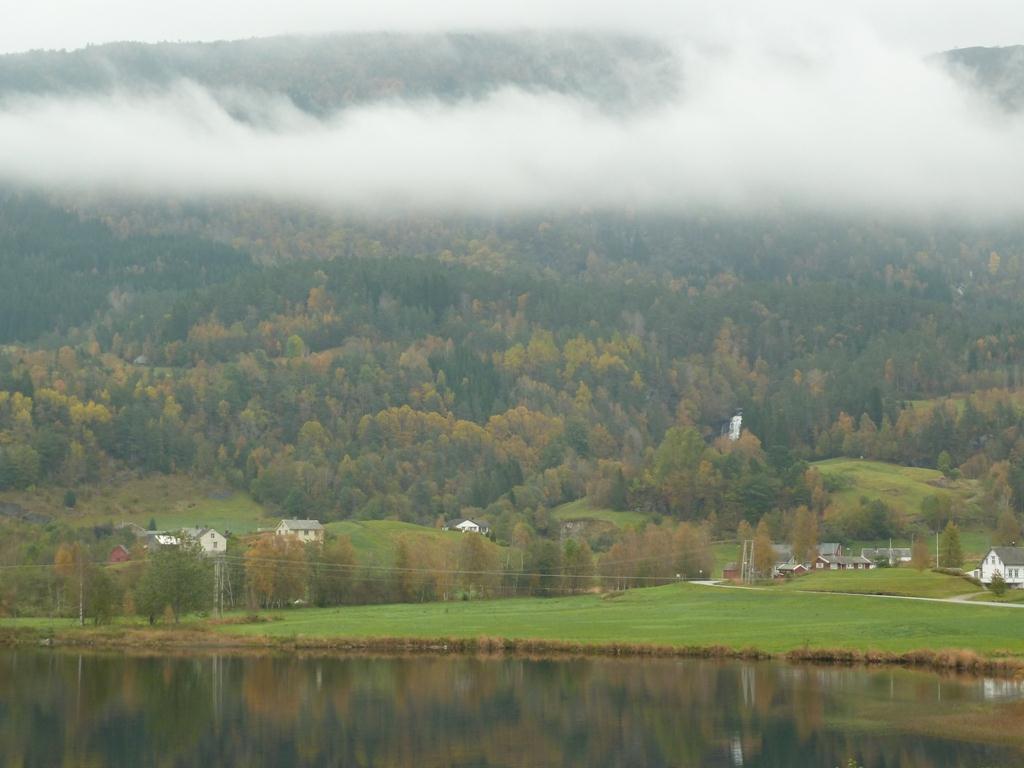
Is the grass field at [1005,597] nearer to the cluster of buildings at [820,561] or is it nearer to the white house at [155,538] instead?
the cluster of buildings at [820,561]

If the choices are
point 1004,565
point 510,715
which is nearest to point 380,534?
point 1004,565

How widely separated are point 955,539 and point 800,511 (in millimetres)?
33988

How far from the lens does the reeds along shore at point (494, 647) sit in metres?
83.2

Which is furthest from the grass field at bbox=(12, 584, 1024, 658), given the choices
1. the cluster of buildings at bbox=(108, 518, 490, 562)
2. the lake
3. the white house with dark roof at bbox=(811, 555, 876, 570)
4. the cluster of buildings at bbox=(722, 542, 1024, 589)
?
the white house with dark roof at bbox=(811, 555, 876, 570)

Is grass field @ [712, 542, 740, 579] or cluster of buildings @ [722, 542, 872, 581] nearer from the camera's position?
cluster of buildings @ [722, 542, 872, 581]

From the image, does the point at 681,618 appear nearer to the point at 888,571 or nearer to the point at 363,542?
the point at 888,571

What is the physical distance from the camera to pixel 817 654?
8819 cm

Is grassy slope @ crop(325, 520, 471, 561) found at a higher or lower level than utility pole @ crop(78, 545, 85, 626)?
higher

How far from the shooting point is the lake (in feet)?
201

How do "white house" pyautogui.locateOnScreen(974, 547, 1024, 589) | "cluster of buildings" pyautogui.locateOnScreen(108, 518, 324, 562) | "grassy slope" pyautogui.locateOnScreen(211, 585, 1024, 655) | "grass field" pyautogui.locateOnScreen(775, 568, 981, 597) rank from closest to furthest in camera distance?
"grassy slope" pyautogui.locateOnScreen(211, 585, 1024, 655), "grass field" pyautogui.locateOnScreen(775, 568, 981, 597), "white house" pyautogui.locateOnScreen(974, 547, 1024, 589), "cluster of buildings" pyautogui.locateOnScreen(108, 518, 324, 562)

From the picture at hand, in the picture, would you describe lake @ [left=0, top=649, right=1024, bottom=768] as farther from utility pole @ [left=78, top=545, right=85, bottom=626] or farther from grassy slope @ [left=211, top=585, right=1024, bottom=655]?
utility pole @ [left=78, top=545, right=85, bottom=626]

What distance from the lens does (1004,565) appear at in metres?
147

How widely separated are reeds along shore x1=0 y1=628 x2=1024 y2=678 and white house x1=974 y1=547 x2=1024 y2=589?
62.2m

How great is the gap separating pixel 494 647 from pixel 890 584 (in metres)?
45.7
